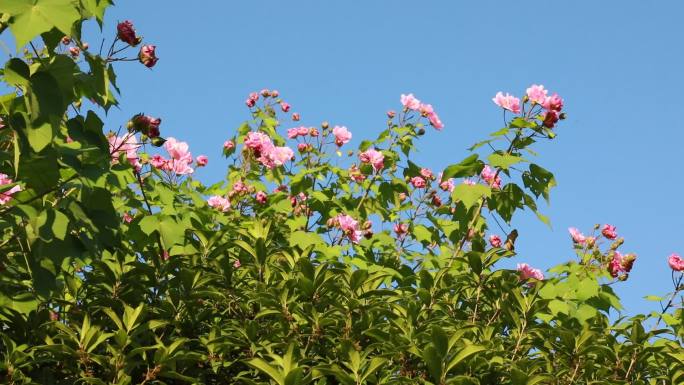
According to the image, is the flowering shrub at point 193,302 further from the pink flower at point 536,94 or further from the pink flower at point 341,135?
the pink flower at point 341,135

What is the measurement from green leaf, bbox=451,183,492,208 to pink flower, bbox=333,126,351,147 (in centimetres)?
210

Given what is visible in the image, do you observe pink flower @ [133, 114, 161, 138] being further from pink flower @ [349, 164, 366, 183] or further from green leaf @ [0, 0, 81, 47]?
pink flower @ [349, 164, 366, 183]

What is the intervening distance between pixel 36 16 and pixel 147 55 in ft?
4.29

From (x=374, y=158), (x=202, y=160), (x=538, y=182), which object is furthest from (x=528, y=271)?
(x=202, y=160)

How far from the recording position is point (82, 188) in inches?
138

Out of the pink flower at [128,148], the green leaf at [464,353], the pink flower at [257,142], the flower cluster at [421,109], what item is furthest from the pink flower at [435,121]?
the green leaf at [464,353]

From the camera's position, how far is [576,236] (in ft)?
18.9

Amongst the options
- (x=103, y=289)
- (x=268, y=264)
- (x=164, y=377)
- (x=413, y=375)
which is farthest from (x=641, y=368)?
(x=103, y=289)

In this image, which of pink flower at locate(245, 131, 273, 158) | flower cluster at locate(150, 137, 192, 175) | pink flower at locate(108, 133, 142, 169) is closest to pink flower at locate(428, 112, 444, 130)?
pink flower at locate(245, 131, 273, 158)

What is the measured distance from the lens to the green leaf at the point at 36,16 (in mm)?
2855

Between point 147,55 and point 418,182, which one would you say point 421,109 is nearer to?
point 418,182

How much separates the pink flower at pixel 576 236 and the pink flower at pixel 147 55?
9.82 feet

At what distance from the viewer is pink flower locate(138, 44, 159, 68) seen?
13.8ft

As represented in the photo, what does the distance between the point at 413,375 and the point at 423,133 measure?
367cm
